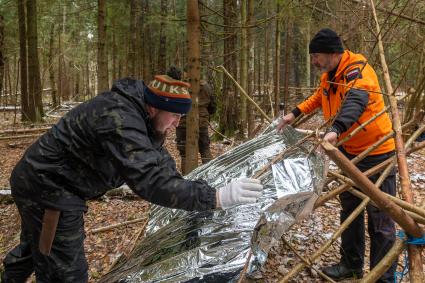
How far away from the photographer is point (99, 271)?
11.9 ft

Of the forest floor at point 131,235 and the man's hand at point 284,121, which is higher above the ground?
the man's hand at point 284,121

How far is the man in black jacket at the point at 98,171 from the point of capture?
76.1 inches

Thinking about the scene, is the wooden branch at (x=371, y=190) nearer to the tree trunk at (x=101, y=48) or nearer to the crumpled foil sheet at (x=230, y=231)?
the crumpled foil sheet at (x=230, y=231)

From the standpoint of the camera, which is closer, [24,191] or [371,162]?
[24,191]

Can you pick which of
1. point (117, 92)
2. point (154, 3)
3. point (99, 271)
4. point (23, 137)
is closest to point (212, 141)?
point (23, 137)

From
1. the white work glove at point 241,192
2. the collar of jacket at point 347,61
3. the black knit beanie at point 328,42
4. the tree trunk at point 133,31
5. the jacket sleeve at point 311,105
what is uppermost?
the tree trunk at point 133,31

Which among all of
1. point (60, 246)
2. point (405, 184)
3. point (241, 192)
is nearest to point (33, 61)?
point (60, 246)

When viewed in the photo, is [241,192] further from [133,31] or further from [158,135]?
[133,31]

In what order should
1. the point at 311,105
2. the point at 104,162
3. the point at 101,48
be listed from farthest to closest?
the point at 101,48, the point at 311,105, the point at 104,162

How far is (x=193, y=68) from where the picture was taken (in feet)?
12.5

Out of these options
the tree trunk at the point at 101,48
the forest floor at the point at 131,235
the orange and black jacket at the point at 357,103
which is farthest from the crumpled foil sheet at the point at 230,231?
the tree trunk at the point at 101,48

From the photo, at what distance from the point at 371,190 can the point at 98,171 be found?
1.55 meters

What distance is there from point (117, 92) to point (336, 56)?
1.85 m

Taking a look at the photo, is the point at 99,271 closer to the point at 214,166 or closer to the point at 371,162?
the point at 214,166
